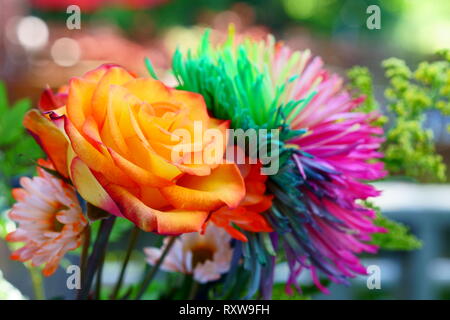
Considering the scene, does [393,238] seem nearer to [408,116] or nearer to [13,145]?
[408,116]

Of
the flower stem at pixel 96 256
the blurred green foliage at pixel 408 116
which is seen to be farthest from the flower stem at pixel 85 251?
the blurred green foliage at pixel 408 116

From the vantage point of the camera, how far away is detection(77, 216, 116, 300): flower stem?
229 mm

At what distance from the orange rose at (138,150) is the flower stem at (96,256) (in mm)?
24

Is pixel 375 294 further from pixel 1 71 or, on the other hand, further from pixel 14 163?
pixel 1 71

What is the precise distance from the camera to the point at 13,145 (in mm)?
302

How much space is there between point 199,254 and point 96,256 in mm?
52

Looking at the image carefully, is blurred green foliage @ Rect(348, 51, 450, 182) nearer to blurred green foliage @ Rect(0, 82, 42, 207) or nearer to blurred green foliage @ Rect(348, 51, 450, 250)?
blurred green foliage @ Rect(348, 51, 450, 250)

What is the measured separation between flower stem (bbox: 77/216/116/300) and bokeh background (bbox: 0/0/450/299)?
0.08 meters

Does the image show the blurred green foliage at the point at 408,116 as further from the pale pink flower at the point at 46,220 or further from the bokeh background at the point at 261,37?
the pale pink flower at the point at 46,220

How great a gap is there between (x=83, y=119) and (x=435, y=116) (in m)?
0.16

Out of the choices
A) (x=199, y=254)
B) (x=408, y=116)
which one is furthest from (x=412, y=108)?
(x=199, y=254)

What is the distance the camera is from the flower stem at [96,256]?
229 millimetres

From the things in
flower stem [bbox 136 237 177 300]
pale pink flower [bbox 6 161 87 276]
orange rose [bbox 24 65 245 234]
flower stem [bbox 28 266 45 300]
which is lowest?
flower stem [bbox 28 266 45 300]

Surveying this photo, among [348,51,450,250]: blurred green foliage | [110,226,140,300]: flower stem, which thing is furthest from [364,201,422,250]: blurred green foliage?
[110,226,140,300]: flower stem
